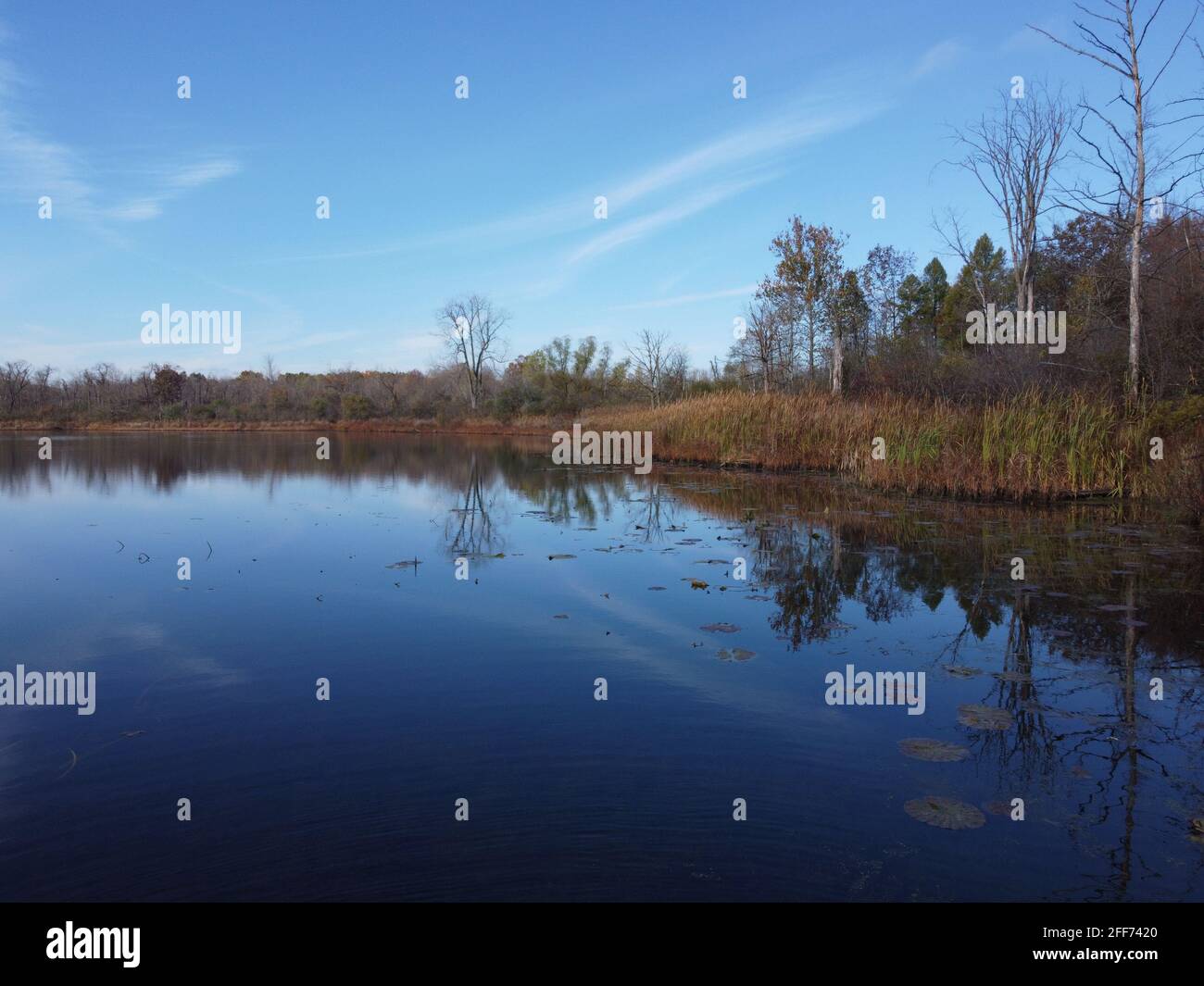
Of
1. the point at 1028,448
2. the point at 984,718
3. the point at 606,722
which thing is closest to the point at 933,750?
the point at 984,718

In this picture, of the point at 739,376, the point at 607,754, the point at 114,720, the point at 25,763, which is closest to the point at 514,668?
the point at 607,754

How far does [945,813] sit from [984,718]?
116 centimetres

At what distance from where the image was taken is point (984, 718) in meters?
4.06

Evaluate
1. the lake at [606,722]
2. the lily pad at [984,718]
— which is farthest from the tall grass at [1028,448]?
the lily pad at [984,718]

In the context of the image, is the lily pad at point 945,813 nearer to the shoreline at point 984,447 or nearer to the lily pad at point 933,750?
the lily pad at point 933,750

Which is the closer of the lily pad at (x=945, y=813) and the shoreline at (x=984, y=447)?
the lily pad at (x=945, y=813)

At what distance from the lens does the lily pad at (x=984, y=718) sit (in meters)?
3.97

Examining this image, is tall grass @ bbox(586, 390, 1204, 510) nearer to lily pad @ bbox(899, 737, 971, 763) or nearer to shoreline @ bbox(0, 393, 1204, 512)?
shoreline @ bbox(0, 393, 1204, 512)

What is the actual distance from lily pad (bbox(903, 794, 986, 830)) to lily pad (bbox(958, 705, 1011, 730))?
907 millimetres

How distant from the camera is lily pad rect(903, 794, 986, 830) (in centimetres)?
302

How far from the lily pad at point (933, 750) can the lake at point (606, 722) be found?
0.01 meters

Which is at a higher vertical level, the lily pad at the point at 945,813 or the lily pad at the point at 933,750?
the lily pad at the point at 933,750

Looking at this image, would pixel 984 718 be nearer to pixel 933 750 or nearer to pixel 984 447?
pixel 933 750

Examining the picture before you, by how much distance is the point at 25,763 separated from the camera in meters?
3.56
